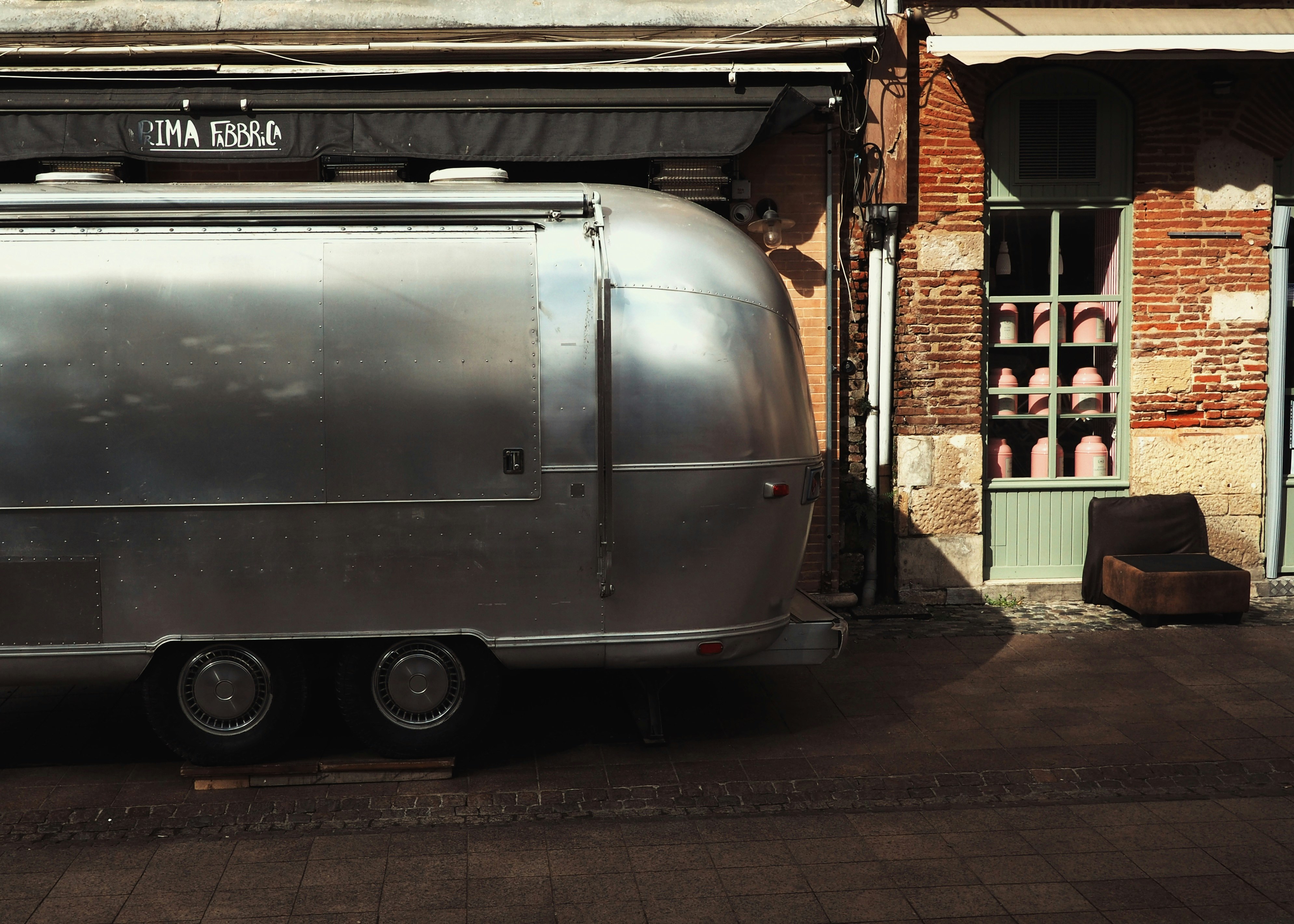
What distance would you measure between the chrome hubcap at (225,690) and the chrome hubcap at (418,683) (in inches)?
22.2

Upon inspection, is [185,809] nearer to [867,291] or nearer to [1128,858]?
[1128,858]

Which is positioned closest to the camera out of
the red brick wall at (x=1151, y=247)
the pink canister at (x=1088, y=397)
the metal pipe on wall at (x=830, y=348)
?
the metal pipe on wall at (x=830, y=348)

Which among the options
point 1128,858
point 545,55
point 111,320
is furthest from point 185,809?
point 545,55

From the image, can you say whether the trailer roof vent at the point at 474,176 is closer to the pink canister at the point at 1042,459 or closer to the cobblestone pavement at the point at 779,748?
the cobblestone pavement at the point at 779,748

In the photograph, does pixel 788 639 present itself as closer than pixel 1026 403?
Yes

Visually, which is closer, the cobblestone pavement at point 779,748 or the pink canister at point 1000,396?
the cobblestone pavement at point 779,748

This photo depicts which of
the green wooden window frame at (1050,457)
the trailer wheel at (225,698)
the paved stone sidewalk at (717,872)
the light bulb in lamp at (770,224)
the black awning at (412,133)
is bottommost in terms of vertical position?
the paved stone sidewalk at (717,872)

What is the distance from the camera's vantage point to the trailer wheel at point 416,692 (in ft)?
18.4

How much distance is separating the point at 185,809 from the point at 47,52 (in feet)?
18.7

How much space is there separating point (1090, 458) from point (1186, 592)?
1368 mm

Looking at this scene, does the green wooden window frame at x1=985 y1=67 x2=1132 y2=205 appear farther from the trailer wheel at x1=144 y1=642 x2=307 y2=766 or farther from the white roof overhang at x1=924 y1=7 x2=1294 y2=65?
the trailer wheel at x1=144 y1=642 x2=307 y2=766

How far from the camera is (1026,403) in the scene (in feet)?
30.6

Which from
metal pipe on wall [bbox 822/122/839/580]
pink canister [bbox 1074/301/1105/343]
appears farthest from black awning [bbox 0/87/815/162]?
pink canister [bbox 1074/301/1105/343]

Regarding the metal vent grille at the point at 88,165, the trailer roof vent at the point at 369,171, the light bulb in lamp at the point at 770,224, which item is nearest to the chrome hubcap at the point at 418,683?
the trailer roof vent at the point at 369,171
